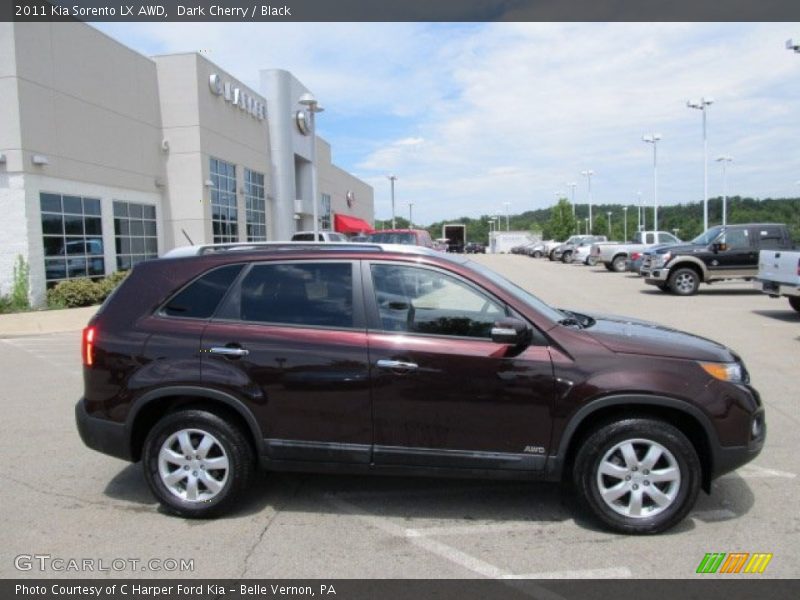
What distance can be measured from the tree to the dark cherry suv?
80948 mm

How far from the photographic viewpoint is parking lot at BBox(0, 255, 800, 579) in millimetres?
3537

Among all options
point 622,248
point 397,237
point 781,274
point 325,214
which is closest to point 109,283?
point 397,237

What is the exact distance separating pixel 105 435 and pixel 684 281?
1724 centimetres

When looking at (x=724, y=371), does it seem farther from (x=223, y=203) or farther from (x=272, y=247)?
(x=223, y=203)

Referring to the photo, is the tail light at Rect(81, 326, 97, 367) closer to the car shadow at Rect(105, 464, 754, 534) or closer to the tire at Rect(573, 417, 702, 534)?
the car shadow at Rect(105, 464, 754, 534)

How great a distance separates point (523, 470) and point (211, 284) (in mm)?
2378

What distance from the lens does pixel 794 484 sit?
15.0ft

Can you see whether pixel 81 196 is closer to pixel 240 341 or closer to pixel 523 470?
pixel 240 341

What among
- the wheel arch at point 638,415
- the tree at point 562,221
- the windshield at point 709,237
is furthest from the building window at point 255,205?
the tree at point 562,221

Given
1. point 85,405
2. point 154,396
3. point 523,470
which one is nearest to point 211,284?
point 154,396

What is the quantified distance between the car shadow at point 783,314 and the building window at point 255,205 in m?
24.3

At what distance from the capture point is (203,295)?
170 inches

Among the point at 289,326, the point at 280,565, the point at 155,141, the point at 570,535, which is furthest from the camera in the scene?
the point at 155,141

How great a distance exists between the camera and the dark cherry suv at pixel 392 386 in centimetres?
386
